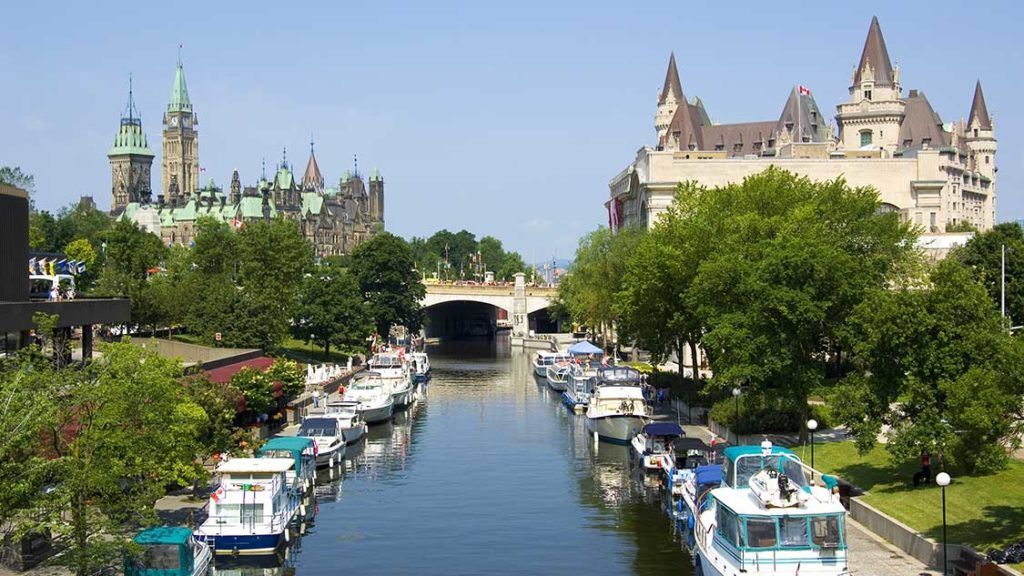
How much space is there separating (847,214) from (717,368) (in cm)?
2319

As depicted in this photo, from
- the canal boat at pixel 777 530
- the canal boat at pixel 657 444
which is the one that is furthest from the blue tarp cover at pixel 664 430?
the canal boat at pixel 777 530

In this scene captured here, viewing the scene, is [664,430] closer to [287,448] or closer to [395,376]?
[287,448]

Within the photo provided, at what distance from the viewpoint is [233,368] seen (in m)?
78.4

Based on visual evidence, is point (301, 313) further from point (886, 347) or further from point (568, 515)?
point (886, 347)

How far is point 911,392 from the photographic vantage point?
45.5m

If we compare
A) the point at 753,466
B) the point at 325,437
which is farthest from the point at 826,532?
the point at 325,437

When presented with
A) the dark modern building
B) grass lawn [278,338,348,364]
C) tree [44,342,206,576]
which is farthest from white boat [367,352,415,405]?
tree [44,342,206,576]

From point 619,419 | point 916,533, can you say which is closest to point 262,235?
point 619,419

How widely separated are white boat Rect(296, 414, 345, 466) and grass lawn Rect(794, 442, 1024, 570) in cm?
2395

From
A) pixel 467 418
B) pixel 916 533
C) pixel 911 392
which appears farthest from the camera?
pixel 467 418

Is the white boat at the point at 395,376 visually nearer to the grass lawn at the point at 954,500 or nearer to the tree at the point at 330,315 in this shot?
the tree at the point at 330,315

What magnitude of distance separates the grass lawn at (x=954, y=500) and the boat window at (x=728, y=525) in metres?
6.64

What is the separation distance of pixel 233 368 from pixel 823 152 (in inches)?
→ 3364

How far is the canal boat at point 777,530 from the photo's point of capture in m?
34.7
